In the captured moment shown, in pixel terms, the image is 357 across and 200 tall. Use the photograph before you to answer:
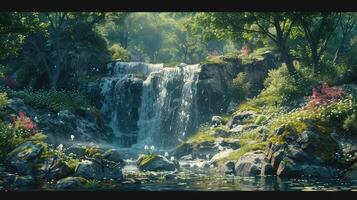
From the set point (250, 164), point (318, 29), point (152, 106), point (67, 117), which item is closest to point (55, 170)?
point (250, 164)

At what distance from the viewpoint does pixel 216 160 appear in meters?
23.8

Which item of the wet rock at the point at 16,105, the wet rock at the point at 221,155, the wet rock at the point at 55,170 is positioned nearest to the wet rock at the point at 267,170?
the wet rock at the point at 221,155

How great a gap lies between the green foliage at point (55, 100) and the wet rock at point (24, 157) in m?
13.5

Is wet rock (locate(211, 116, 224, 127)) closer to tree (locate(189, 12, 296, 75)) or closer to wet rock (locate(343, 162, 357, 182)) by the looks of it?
tree (locate(189, 12, 296, 75))

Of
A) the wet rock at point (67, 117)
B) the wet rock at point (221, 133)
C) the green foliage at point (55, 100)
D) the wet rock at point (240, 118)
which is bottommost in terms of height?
the wet rock at point (221, 133)

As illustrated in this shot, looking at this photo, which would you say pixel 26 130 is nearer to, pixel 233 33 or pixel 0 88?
pixel 0 88

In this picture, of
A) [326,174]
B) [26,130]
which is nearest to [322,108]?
[326,174]

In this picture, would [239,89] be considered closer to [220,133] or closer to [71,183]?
[220,133]

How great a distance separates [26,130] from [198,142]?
10734mm

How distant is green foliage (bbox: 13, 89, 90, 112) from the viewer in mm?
32125

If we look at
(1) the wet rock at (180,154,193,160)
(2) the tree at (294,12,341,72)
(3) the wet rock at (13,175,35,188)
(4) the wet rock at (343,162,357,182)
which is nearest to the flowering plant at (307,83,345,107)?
(4) the wet rock at (343,162,357,182)

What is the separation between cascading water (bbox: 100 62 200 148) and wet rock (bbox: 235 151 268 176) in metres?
14.2

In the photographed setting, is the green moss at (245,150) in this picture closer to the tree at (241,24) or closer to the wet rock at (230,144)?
the wet rock at (230,144)

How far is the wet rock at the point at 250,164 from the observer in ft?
64.3
